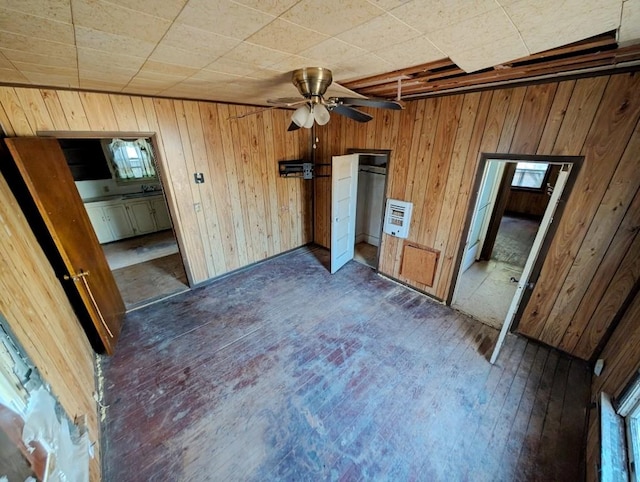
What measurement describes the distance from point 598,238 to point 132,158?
24.7 ft

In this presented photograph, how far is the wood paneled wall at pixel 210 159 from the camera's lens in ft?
Answer: 7.27

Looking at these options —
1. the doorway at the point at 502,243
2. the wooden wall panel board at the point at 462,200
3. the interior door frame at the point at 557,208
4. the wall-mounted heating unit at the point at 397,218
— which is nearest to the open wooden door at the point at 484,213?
the doorway at the point at 502,243

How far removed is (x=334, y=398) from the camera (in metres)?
2.01

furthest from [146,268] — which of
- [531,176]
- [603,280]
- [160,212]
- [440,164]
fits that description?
[531,176]

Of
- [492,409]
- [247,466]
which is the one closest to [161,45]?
[247,466]

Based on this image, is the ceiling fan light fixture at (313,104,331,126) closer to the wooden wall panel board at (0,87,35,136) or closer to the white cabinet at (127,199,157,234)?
the wooden wall panel board at (0,87,35,136)

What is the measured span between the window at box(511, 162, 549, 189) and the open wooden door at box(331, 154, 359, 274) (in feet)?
18.1

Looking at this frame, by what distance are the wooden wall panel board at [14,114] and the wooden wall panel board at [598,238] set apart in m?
4.93

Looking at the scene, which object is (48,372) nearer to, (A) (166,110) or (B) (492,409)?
(A) (166,110)

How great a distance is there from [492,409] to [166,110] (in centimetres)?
434

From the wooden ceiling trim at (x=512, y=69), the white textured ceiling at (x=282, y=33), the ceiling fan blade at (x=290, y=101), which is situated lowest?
the ceiling fan blade at (x=290, y=101)

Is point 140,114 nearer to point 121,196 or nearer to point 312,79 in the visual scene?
point 312,79

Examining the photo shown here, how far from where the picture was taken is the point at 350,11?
0.92 meters

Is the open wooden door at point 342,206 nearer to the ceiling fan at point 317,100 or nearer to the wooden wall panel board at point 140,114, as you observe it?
the ceiling fan at point 317,100
